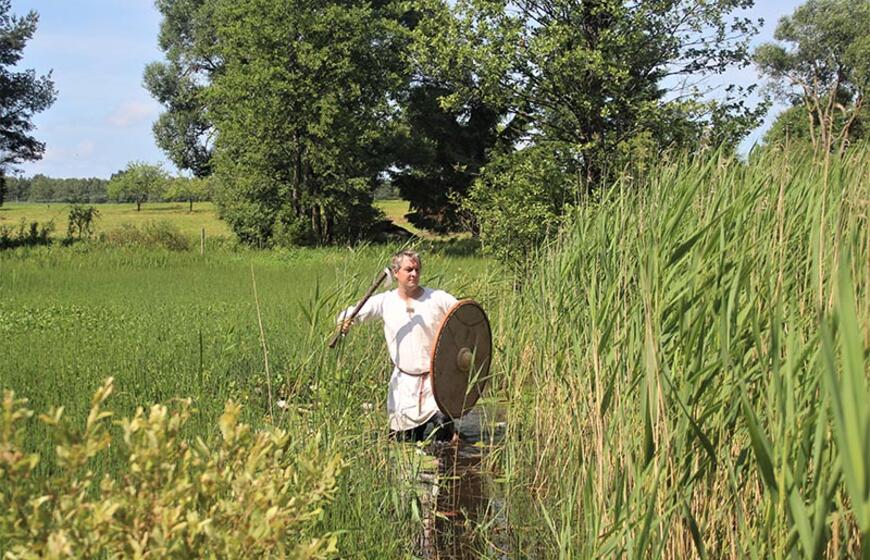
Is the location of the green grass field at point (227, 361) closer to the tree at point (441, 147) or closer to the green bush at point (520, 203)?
the green bush at point (520, 203)

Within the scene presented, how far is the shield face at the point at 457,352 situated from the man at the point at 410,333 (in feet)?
0.41

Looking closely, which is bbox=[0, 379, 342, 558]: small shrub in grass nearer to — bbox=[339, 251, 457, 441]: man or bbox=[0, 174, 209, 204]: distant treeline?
bbox=[339, 251, 457, 441]: man

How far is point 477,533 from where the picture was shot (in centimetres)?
474

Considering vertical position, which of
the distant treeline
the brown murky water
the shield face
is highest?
the distant treeline

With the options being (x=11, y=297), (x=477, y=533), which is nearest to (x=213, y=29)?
(x=11, y=297)

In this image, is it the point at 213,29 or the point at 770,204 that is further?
the point at 213,29

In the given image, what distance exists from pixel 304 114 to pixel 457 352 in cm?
2378

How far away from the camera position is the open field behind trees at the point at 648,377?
221 cm

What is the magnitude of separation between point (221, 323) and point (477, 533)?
5594 mm

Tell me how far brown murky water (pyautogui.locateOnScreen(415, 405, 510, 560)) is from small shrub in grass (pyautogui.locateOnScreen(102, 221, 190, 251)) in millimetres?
20147

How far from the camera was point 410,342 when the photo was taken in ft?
20.5

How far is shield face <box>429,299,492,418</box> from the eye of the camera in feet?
19.7

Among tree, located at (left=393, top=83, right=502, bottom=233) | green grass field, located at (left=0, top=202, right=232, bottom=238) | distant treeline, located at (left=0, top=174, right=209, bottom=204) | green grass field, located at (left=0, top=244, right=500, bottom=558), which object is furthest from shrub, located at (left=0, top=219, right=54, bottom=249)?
distant treeline, located at (left=0, top=174, right=209, bottom=204)

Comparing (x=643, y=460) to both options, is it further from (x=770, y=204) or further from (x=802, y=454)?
(x=770, y=204)
